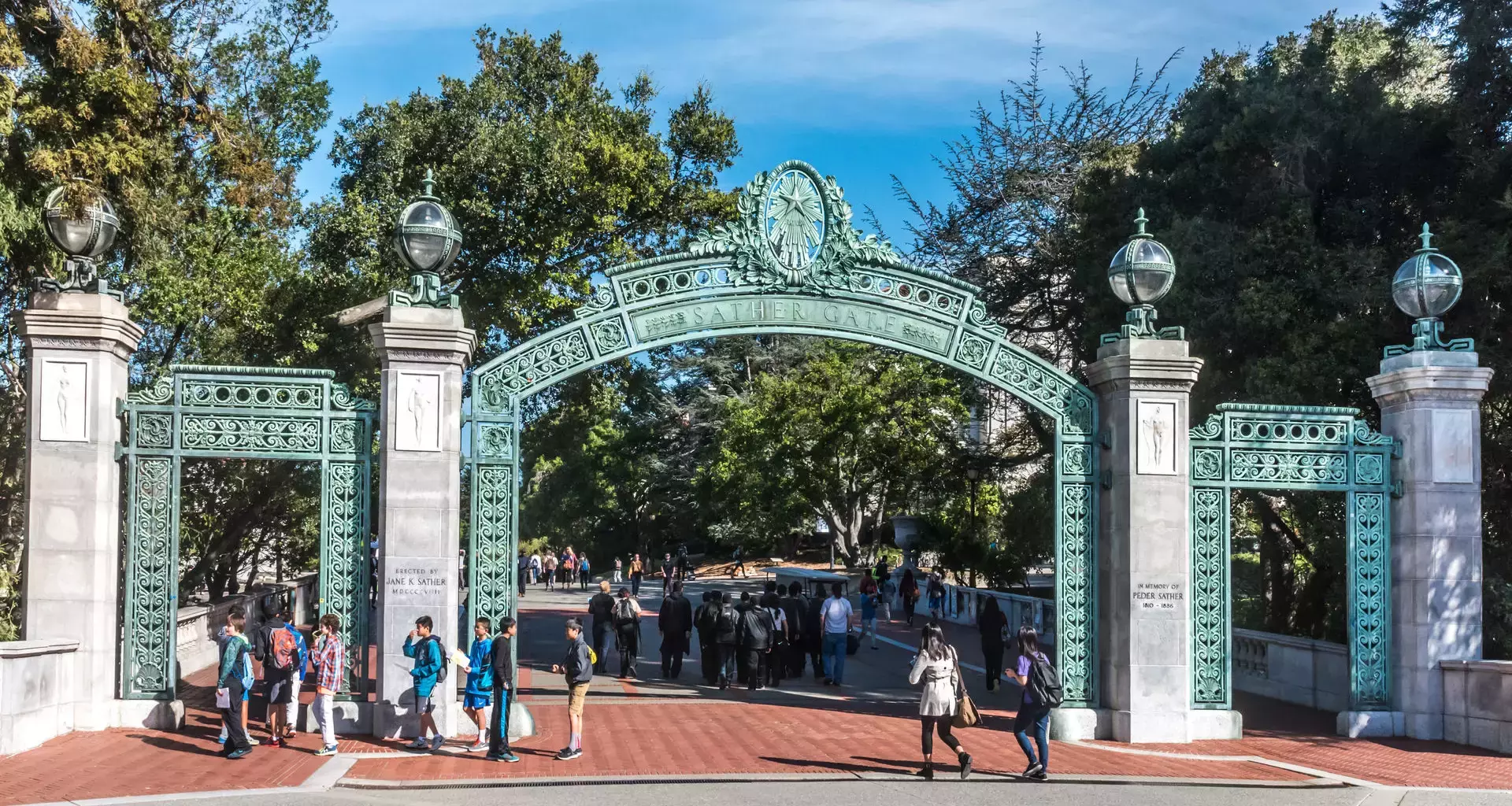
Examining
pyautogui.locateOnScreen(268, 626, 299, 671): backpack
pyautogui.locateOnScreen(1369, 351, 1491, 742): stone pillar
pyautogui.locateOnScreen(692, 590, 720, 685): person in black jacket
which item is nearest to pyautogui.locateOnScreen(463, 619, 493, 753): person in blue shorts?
pyautogui.locateOnScreen(268, 626, 299, 671): backpack

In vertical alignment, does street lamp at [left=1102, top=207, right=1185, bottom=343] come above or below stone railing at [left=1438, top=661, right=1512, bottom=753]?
above

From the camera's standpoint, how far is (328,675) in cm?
1264

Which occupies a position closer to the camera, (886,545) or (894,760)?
(894,760)

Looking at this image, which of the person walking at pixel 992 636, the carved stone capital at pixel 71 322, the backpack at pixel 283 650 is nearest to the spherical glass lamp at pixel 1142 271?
the person walking at pixel 992 636

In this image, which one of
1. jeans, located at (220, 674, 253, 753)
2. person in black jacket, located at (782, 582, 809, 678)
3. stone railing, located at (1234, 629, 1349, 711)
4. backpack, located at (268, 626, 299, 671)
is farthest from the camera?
person in black jacket, located at (782, 582, 809, 678)

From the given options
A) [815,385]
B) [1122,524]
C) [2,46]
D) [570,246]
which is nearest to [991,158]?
[570,246]

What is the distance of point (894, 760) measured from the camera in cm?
→ 1262

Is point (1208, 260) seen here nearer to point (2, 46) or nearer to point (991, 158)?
point (991, 158)

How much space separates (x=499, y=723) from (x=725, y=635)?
653 cm

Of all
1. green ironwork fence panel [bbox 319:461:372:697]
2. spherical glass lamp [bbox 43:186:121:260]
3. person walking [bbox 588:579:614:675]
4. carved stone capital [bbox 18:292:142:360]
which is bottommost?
person walking [bbox 588:579:614:675]

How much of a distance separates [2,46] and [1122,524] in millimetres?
13885

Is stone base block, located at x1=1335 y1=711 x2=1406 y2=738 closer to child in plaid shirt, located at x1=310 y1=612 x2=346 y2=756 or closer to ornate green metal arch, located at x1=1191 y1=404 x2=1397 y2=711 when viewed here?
ornate green metal arch, located at x1=1191 y1=404 x2=1397 y2=711

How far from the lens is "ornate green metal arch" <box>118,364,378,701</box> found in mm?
13289

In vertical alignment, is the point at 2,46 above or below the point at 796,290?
above
